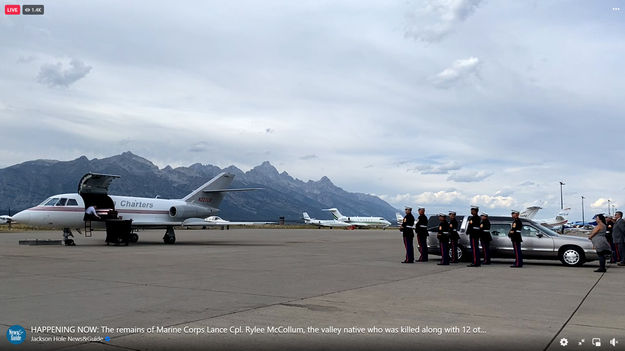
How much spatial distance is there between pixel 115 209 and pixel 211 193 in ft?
22.5

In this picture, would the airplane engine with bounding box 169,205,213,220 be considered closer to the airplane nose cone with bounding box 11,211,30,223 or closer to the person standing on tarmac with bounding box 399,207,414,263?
the airplane nose cone with bounding box 11,211,30,223

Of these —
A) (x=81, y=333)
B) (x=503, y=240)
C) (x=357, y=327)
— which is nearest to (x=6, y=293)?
(x=81, y=333)

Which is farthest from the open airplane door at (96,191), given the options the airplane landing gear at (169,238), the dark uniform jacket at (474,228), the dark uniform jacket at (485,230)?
the dark uniform jacket at (485,230)

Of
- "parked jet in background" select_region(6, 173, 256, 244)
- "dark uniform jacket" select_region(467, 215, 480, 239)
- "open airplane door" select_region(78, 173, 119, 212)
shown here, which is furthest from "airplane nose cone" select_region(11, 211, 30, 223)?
"dark uniform jacket" select_region(467, 215, 480, 239)

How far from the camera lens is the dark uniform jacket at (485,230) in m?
16.0

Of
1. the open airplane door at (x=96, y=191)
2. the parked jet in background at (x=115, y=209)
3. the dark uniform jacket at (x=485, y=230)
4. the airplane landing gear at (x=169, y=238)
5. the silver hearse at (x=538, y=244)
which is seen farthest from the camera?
the airplane landing gear at (x=169, y=238)

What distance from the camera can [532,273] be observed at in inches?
530

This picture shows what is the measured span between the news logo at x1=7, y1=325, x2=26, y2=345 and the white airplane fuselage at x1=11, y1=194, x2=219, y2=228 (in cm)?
2021

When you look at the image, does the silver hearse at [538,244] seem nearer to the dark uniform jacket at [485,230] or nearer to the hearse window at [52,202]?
the dark uniform jacket at [485,230]

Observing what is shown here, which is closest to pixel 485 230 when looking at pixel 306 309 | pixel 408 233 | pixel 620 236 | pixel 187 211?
pixel 408 233

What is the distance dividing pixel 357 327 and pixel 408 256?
34.7 feet

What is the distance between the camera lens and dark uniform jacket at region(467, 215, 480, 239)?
51.9ft

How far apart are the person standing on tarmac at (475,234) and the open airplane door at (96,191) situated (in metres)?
19.1

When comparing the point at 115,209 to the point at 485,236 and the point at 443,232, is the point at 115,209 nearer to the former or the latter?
the point at 443,232
